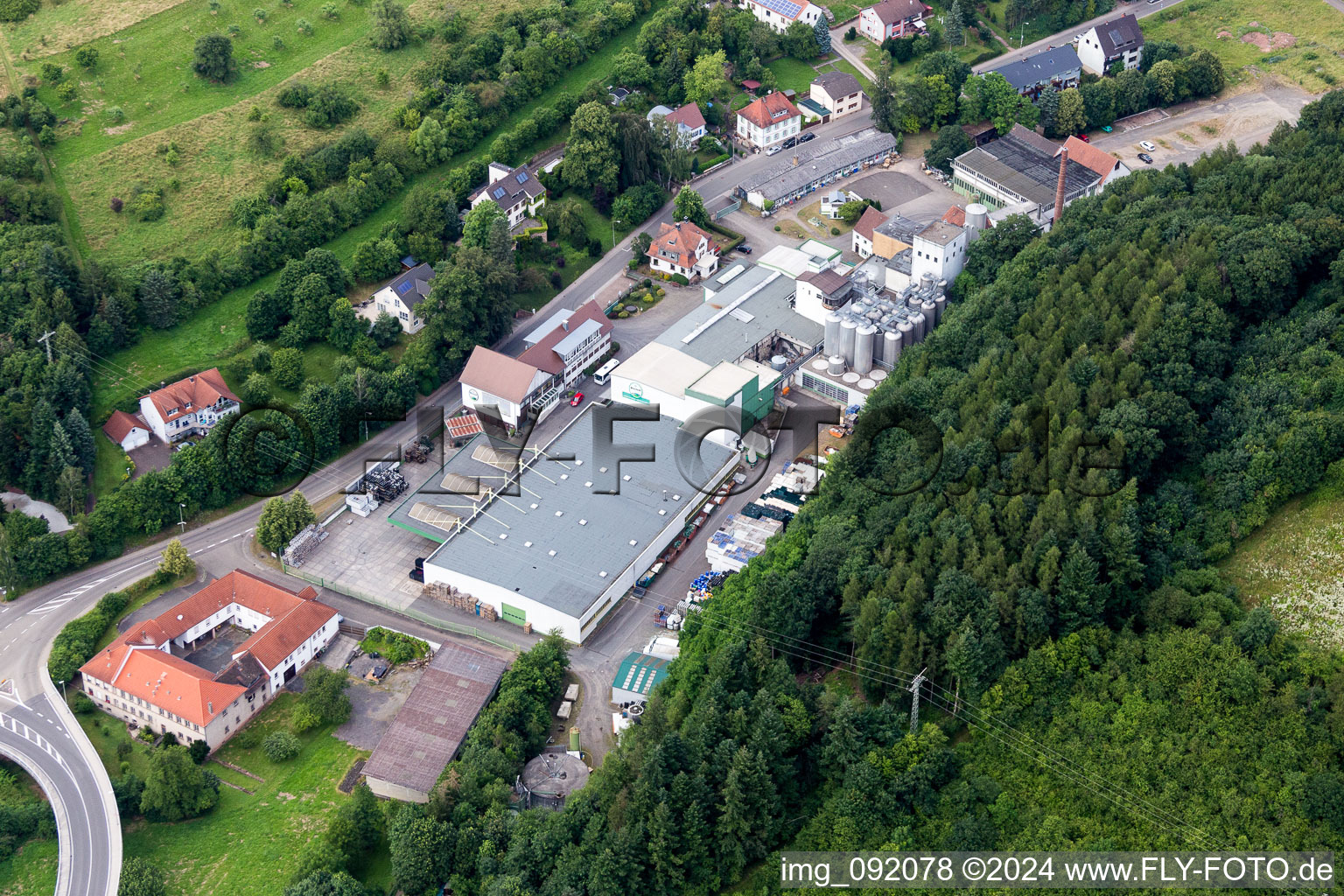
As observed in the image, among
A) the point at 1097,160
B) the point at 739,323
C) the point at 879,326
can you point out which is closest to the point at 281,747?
the point at 739,323

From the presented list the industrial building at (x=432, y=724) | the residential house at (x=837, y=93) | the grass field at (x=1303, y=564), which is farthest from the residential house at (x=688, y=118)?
the grass field at (x=1303, y=564)

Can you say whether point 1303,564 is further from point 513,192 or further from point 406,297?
point 513,192

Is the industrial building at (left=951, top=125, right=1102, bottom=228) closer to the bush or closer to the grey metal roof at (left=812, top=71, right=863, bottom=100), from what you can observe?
the grey metal roof at (left=812, top=71, right=863, bottom=100)

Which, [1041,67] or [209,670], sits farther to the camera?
[1041,67]

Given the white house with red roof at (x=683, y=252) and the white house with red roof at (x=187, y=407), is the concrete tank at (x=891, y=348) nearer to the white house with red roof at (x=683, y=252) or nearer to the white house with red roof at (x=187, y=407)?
the white house with red roof at (x=683, y=252)

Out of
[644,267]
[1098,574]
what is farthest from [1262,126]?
[1098,574]

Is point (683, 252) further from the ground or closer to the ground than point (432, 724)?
further from the ground

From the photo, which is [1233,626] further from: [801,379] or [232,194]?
[232,194]

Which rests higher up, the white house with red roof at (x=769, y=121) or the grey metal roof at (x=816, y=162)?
the white house with red roof at (x=769, y=121)
